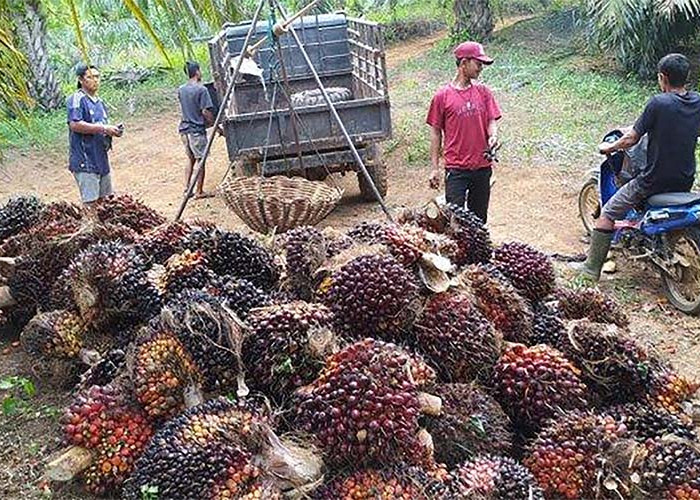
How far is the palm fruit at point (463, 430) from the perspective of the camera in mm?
2477

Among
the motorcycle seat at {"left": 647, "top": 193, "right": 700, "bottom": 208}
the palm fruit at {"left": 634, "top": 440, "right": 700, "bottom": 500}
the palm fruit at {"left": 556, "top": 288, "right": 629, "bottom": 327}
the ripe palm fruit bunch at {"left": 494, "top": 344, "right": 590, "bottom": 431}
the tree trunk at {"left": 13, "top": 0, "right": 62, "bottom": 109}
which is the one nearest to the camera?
the palm fruit at {"left": 634, "top": 440, "right": 700, "bottom": 500}

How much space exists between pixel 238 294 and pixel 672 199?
136 inches

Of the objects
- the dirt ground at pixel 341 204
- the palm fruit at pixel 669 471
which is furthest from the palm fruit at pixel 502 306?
the dirt ground at pixel 341 204

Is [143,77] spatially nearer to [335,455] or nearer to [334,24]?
[334,24]

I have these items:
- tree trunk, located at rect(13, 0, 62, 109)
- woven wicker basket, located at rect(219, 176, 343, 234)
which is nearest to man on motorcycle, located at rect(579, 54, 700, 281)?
woven wicker basket, located at rect(219, 176, 343, 234)

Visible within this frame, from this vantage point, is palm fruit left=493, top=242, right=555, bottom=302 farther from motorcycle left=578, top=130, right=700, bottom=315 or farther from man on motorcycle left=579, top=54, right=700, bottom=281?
man on motorcycle left=579, top=54, right=700, bottom=281

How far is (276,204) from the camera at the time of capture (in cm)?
500

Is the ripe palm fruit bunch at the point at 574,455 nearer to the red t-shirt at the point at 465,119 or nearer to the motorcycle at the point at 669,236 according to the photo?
the motorcycle at the point at 669,236

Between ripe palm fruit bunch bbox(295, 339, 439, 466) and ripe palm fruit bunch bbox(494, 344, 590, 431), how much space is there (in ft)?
1.53

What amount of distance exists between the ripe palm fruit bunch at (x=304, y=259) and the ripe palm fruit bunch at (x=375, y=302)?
29 cm

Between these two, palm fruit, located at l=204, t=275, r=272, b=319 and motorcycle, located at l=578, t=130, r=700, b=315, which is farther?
motorcycle, located at l=578, t=130, r=700, b=315

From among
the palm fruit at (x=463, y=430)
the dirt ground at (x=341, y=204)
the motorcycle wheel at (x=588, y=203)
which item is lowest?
the dirt ground at (x=341, y=204)

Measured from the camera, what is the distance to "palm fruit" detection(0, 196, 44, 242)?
4211 millimetres

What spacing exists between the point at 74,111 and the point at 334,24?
4.49m
